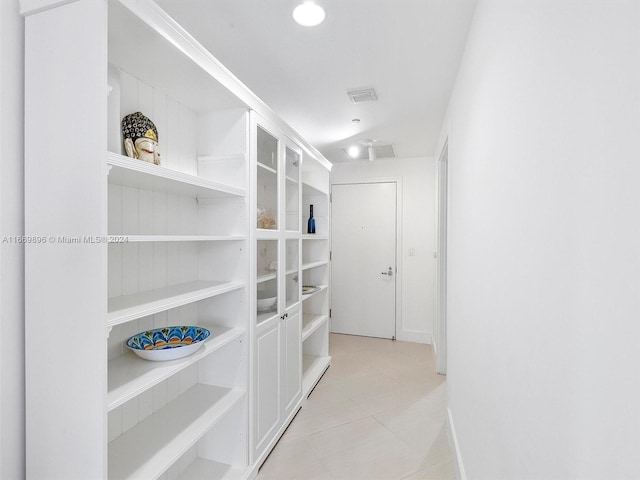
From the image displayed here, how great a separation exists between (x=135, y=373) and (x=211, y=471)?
924 millimetres

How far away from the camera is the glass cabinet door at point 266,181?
79.3 inches

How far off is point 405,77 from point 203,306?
1921 millimetres

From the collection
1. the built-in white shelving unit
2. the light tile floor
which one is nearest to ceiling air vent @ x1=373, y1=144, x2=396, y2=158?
the built-in white shelving unit

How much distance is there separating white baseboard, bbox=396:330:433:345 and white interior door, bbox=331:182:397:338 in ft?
0.32

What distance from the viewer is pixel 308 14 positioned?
157cm

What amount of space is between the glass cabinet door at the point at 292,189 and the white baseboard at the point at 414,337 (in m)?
Result: 2.55

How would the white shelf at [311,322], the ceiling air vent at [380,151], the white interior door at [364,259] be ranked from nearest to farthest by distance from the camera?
the white shelf at [311,322] < the ceiling air vent at [380,151] < the white interior door at [364,259]

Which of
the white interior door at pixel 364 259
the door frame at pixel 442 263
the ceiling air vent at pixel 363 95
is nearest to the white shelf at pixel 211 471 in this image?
the door frame at pixel 442 263

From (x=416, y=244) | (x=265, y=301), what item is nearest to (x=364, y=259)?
(x=416, y=244)

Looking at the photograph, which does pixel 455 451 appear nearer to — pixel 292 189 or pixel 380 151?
pixel 292 189

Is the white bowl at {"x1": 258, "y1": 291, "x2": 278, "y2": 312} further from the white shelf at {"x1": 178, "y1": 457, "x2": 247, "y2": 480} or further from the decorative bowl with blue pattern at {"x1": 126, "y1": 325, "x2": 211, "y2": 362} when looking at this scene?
the white shelf at {"x1": 178, "y1": 457, "x2": 247, "y2": 480}

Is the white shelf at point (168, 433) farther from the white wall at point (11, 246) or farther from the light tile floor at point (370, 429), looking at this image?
the light tile floor at point (370, 429)

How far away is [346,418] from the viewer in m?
2.57

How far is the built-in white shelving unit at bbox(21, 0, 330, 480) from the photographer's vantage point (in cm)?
105
